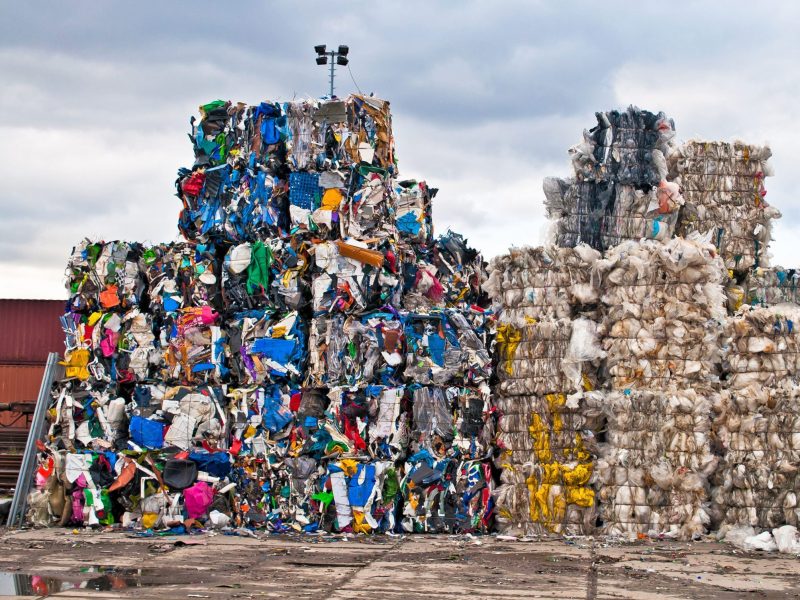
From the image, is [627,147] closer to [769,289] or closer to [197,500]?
[769,289]

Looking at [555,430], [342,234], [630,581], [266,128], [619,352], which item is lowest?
[630,581]

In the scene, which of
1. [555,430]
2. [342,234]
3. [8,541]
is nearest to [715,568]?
[555,430]

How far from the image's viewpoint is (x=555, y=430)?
950 centimetres

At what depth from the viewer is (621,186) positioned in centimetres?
990

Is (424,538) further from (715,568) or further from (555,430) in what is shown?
(715,568)

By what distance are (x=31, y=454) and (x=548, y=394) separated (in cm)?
509

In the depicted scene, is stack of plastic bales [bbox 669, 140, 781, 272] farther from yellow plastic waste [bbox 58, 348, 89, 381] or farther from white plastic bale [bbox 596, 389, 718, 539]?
yellow plastic waste [bbox 58, 348, 89, 381]

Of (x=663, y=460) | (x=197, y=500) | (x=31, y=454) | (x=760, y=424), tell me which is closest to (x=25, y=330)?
(x=31, y=454)

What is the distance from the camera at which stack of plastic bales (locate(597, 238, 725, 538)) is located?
9.14 m

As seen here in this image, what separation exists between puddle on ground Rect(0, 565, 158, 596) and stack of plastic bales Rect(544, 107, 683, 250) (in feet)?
16.1

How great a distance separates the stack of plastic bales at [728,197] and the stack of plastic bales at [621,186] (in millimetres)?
347

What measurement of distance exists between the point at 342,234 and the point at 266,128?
1291 mm

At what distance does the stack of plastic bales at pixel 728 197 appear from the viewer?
10.1 m

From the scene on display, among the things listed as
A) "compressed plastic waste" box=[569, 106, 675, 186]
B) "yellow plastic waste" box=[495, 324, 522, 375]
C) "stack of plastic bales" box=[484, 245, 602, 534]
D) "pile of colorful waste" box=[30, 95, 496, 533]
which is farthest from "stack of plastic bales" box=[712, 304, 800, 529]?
"pile of colorful waste" box=[30, 95, 496, 533]
